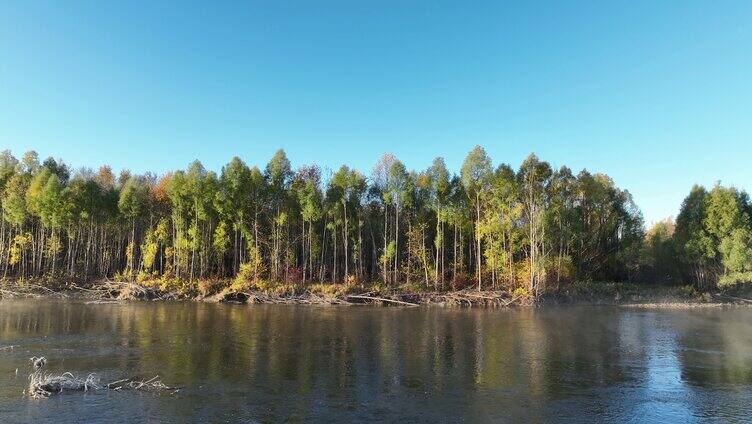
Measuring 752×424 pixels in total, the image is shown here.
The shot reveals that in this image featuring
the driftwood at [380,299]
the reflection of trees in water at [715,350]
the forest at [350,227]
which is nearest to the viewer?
the reflection of trees in water at [715,350]

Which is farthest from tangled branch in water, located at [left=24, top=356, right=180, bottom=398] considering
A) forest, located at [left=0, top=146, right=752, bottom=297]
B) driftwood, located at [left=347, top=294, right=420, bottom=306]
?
forest, located at [left=0, top=146, right=752, bottom=297]

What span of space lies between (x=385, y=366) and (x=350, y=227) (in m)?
41.4

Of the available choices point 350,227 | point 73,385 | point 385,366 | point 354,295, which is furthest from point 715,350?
point 350,227

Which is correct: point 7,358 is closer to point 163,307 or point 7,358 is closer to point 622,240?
point 163,307

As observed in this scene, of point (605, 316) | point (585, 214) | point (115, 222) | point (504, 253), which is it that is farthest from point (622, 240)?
point (115, 222)

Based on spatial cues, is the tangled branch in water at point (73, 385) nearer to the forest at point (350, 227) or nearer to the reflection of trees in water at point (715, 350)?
the reflection of trees in water at point (715, 350)

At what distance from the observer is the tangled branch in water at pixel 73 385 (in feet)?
56.0

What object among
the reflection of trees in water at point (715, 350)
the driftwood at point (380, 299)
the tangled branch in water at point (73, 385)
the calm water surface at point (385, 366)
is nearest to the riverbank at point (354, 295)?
the driftwood at point (380, 299)

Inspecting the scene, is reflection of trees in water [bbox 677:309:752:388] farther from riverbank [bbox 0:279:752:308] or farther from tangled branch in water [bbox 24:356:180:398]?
tangled branch in water [bbox 24:356:180:398]

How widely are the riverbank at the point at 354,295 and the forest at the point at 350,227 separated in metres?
1.75

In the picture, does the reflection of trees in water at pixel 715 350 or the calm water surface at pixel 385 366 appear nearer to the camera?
the calm water surface at pixel 385 366

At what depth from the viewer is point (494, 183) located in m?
59.3

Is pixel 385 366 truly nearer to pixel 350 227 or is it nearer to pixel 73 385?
pixel 73 385

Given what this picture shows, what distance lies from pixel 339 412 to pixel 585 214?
6097cm
